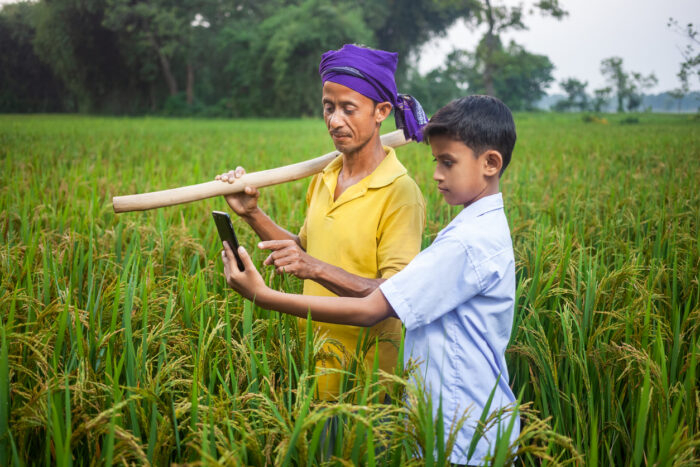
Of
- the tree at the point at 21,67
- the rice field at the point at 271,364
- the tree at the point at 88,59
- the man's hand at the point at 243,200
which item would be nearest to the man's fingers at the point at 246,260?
the rice field at the point at 271,364

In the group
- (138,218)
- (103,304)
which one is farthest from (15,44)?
(103,304)

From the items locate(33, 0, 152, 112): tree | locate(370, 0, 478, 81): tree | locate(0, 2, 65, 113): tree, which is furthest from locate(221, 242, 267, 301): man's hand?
locate(370, 0, 478, 81): tree

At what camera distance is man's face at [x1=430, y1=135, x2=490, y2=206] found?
47.4 inches

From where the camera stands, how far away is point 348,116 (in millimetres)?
1484

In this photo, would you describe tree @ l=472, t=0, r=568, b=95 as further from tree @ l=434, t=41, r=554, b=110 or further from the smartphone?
the smartphone

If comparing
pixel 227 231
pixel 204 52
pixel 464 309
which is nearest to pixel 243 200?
pixel 227 231

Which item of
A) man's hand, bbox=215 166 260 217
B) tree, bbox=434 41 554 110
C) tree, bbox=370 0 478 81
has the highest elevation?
tree, bbox=370 0 478 81

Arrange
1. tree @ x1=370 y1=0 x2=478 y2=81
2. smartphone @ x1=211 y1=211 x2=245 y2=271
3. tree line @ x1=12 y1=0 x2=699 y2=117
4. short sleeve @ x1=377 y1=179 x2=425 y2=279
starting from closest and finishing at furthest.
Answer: smartphone @ x1=211 y1=211 x2=245 y2=271 < short sleeve @ x1=377 y1=179 x2=425 y2=279 < tree line @ x1=12 y1=0 x2=699 y2=117 < tree @ x1=370 y1=0 x2=478 y2=81

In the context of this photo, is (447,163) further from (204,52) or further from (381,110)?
(204,52)

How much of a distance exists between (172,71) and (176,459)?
40117 mm

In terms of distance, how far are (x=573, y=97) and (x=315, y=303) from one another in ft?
203

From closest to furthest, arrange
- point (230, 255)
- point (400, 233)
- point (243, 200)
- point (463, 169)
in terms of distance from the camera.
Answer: point (463, 169) < point (230, 255) < point (400, 233) < point (243, 200)

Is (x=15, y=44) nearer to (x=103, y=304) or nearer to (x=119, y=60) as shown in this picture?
(x=119, y=60)

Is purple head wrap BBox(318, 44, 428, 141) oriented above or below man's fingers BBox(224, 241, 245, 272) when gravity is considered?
above
